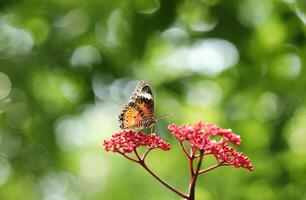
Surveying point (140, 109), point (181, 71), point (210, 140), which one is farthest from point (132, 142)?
point (181, 71)

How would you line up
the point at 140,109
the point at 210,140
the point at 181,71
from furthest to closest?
the point at 181,71
the point at 140,109
the point at 210,140

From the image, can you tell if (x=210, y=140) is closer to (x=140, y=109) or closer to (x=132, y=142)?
(x=132, y=142)

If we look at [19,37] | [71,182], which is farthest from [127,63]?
[71,182]

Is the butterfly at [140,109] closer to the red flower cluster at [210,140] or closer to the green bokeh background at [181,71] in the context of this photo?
the red flower cluster at [210,140]

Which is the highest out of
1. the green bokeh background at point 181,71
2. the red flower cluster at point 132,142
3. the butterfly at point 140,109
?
the green bokeh background at point 181,71

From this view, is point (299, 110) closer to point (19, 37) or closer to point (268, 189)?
point (268, 189)

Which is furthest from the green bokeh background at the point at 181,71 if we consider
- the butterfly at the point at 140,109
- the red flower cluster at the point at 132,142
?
the red flower cluster at the point at 132,142
